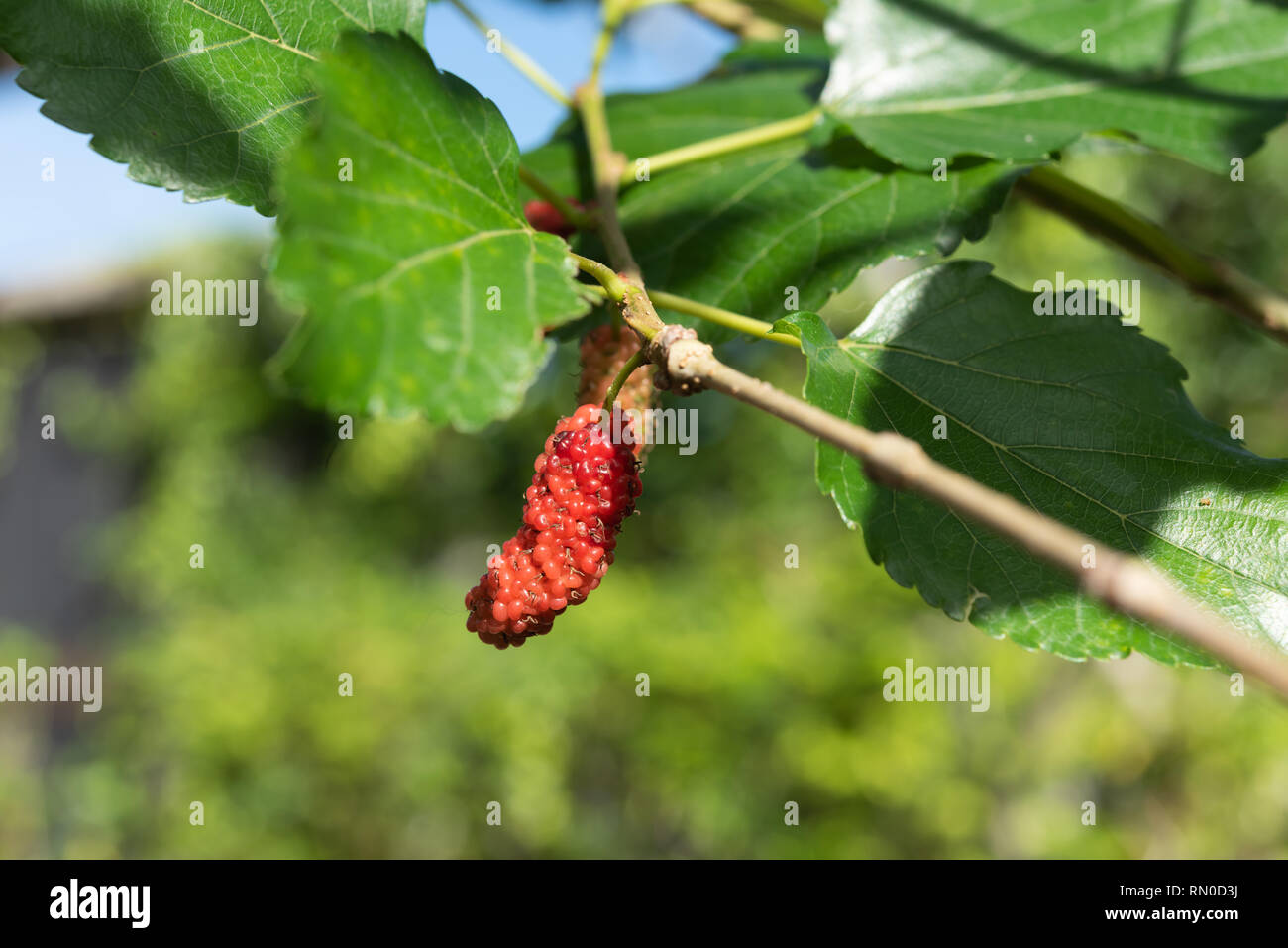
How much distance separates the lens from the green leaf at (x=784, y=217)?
59 cm

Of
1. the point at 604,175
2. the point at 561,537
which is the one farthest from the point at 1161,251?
the point at 561,537

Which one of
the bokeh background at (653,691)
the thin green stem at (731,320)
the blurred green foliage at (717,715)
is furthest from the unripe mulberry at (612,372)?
the blurred green foliage at (717,715)

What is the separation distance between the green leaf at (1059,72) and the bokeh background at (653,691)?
0.73 m

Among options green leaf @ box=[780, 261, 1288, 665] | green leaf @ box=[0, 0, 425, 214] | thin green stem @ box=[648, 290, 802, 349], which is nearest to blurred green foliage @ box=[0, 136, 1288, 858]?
green leaf @ box=[780, 261, 1288, 665]

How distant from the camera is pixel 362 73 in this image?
0.36m

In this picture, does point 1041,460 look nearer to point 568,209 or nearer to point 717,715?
point 568,209

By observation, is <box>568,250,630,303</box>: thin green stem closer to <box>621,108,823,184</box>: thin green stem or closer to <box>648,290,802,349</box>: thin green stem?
<box>648,290,802,349</box>: thin green stem

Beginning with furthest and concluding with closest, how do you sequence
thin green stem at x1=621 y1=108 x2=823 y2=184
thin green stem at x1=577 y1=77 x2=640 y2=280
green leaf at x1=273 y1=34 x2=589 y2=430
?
1. thin green stem at x1=621 y1=108 x2=823 y2=184
2. thin green stem at x1=577 y1=77 x2=640 y2=280
3. green leaf at x1=273 y1=34 x2=589 y2=430

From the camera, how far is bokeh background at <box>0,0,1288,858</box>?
2.31 m

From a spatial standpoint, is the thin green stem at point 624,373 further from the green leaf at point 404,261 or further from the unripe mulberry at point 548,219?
the unripe mulberry at point 548,219

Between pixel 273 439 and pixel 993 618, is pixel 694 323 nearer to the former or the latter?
pixel 993 618

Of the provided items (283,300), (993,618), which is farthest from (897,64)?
(283,300)

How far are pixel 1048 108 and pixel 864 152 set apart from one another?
128 mm

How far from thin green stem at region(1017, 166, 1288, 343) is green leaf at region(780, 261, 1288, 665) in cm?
18
